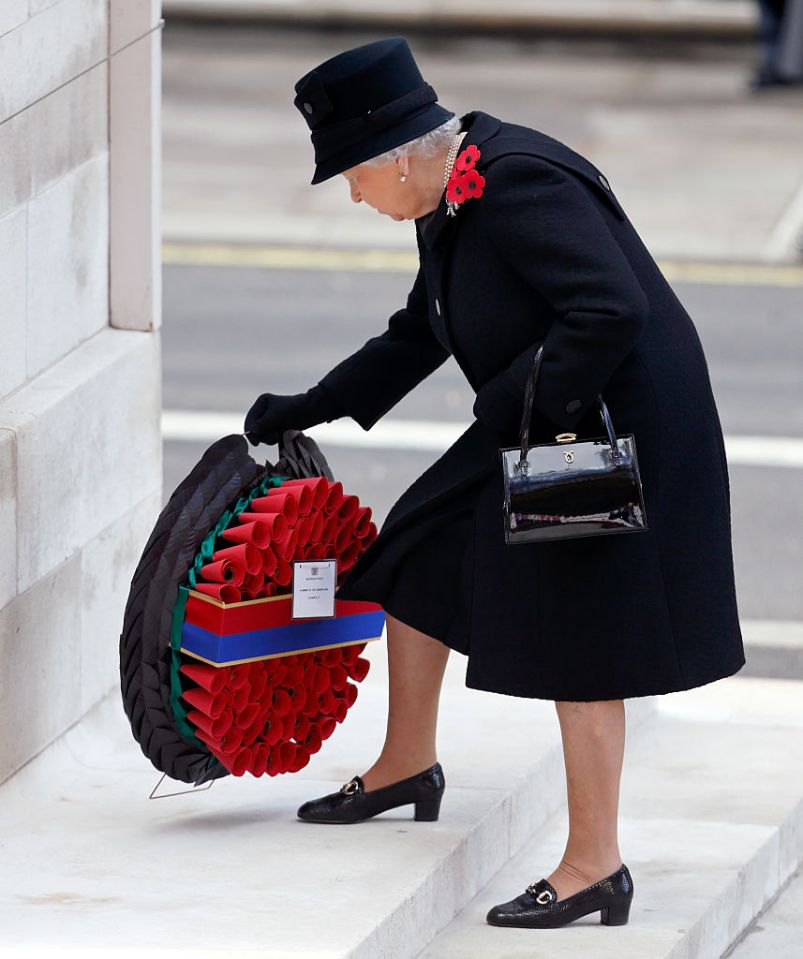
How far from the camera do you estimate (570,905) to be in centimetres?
397

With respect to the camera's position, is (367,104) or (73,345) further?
(73,345)

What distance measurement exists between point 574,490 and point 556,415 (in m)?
0.13

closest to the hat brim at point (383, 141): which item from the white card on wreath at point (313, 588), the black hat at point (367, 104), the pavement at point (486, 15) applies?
the black hat at point (367, 104)

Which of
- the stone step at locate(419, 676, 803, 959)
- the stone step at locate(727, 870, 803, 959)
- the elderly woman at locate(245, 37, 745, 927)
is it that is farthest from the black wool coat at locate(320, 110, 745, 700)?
the stone step at locate(727, 870, 803, 959)

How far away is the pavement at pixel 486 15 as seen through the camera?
67.5 ft

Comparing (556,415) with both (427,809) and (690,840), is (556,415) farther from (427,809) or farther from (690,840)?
(690,840)

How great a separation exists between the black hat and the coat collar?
6 centimetres

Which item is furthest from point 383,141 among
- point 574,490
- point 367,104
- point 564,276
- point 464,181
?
point 574,490

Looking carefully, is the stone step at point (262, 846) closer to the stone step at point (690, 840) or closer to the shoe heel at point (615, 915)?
the stone step at point (690, 840)

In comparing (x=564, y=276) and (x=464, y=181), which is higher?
(x=464, y=181)

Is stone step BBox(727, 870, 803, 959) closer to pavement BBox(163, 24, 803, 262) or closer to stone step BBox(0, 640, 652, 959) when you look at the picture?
stone step BBox(0, 640, 652, 959)

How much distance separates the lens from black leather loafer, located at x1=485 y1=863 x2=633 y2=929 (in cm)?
398

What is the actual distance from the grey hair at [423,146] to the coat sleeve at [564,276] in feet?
0.57

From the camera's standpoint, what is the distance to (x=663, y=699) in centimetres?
569
